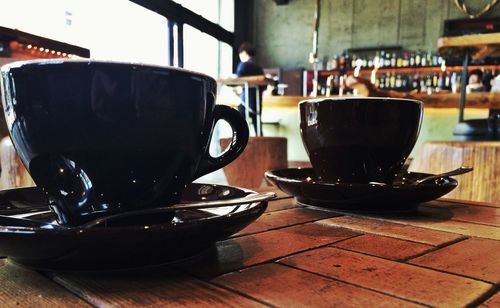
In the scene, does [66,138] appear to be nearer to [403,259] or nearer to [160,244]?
[160,244]

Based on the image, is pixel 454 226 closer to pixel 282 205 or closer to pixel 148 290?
pixel 282 205

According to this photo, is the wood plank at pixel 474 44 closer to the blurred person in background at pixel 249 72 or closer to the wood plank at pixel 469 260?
the wood plank at pixel 469 260

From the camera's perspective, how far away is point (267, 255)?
0.34m

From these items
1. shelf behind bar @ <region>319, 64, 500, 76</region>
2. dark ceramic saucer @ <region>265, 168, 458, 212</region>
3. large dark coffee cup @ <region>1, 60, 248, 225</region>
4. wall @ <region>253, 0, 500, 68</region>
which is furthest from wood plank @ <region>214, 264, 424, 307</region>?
wall @ <region>253, 0, 500, 68</region>

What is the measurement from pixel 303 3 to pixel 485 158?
22.8ft

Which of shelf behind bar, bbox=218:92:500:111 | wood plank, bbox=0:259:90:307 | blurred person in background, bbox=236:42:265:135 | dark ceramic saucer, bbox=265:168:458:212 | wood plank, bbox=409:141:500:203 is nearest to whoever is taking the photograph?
wood plank, bbox=0:259:90:307

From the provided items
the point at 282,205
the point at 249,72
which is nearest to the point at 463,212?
the point at 282,205

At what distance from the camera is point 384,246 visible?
37cm

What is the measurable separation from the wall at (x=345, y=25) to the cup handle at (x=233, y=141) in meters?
6.68

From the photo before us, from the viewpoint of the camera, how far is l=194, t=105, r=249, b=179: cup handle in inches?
16.8

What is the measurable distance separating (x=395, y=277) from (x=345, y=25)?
23.8 feet

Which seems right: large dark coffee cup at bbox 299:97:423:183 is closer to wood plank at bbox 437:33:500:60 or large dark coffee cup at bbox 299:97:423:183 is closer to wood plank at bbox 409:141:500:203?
wood plank at bbox 409:141:500:203

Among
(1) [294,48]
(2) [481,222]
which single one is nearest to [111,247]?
(2) [481,222]

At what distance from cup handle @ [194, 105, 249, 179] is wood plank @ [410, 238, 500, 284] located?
0.63ft
